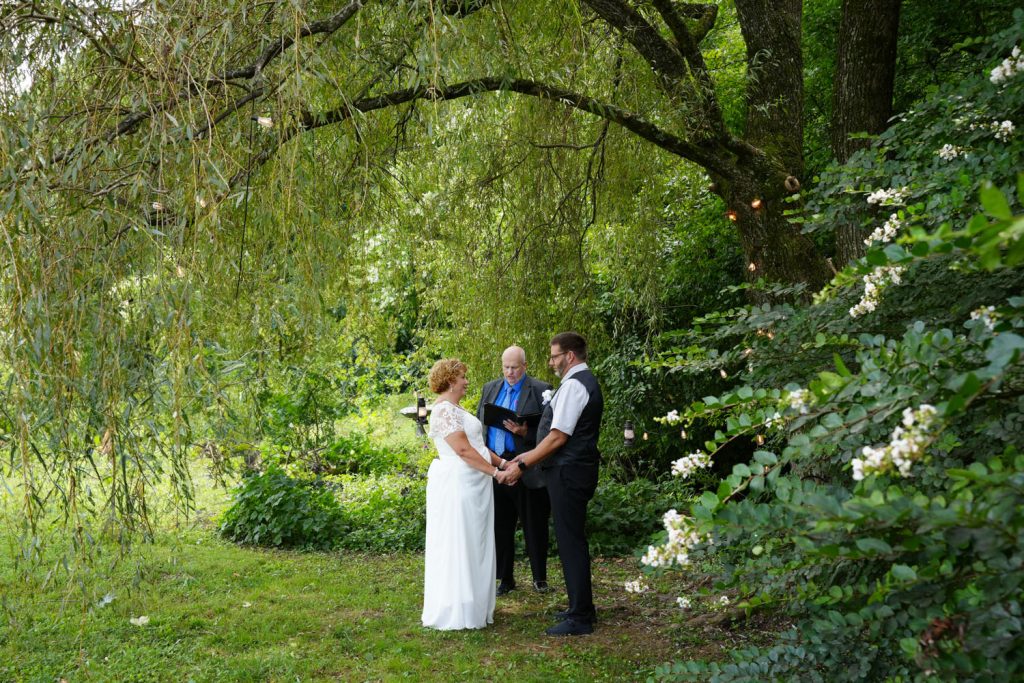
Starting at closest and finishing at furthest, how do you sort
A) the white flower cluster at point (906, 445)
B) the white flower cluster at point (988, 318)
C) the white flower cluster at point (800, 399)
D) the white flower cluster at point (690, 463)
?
the white flower cluster at point (906, 445) → the white flower cluster at point (988, 318) → the white flower cluster at point (800, 399) → the white flower cluster at point (690, 463)

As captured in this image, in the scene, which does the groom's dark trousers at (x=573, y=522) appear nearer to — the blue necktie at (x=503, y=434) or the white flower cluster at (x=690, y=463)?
the blue necktie at (x=503, y=434)

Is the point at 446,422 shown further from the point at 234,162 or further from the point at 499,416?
the point at 234,162

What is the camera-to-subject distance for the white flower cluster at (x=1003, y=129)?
3002mm

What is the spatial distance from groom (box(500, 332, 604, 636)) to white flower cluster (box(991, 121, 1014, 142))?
2952 mm

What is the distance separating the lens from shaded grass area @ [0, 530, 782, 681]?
496 cm

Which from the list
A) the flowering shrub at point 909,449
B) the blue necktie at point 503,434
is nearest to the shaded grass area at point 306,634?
the blue necktie at point 503,434

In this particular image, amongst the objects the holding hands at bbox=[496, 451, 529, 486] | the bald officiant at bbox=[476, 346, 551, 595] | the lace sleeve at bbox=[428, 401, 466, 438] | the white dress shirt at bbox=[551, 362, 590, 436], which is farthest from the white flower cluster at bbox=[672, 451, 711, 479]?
the bald officiant at bbox=[476, 346, 551, 595]

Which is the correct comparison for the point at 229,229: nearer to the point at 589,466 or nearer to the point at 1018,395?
the point at 589,466

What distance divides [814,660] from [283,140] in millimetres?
3096

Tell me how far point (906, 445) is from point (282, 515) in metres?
7.63

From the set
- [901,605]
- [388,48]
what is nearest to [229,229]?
[388,48]

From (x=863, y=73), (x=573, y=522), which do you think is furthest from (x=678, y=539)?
(x=863, y=73)

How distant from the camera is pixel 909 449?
67.9 inches

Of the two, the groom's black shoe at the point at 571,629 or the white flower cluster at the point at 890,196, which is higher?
the white flower cluster at the point at 890,196
